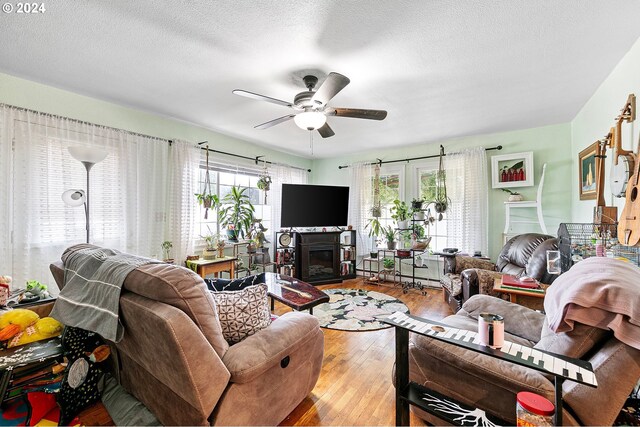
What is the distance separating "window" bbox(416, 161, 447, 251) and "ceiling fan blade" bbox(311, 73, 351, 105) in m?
3.19

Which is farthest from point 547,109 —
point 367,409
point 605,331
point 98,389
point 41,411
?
point 41,411

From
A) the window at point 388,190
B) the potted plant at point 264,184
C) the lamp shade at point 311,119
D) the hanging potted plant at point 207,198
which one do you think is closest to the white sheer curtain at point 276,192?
the potted plant at point 264,184

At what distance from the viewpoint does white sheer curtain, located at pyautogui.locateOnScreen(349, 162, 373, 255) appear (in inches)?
211

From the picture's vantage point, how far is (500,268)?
11.7 ft

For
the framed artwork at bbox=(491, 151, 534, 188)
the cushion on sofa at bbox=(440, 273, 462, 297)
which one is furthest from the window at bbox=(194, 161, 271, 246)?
the framed artwork at bbox=(491, 151, 534, 188)

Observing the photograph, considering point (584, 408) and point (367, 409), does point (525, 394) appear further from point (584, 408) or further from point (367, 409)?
point (367, 409)

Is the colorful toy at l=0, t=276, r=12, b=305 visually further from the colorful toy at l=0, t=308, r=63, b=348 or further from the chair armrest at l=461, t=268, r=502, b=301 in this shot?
the chair armrest at l=461, t=268, r=502, b=301

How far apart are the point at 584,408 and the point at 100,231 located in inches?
156

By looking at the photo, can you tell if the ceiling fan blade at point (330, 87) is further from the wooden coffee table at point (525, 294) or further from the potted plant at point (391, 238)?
the potted plant at point (391, 238)

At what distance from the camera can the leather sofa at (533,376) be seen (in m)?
1.02

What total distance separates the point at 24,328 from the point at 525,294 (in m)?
3.50

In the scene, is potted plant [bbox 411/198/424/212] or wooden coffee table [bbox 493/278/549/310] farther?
potted plant [bbox 411/198/424/212]

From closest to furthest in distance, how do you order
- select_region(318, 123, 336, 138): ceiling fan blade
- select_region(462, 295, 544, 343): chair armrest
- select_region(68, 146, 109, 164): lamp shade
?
select_region(462, 295, 544, 343): chair armrest, select_region(68, 146, 109, 164): lamp shade, select_region(318, 123, 336, 138): ceiling fan blade

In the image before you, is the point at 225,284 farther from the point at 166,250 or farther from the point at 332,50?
the point at 332,50
